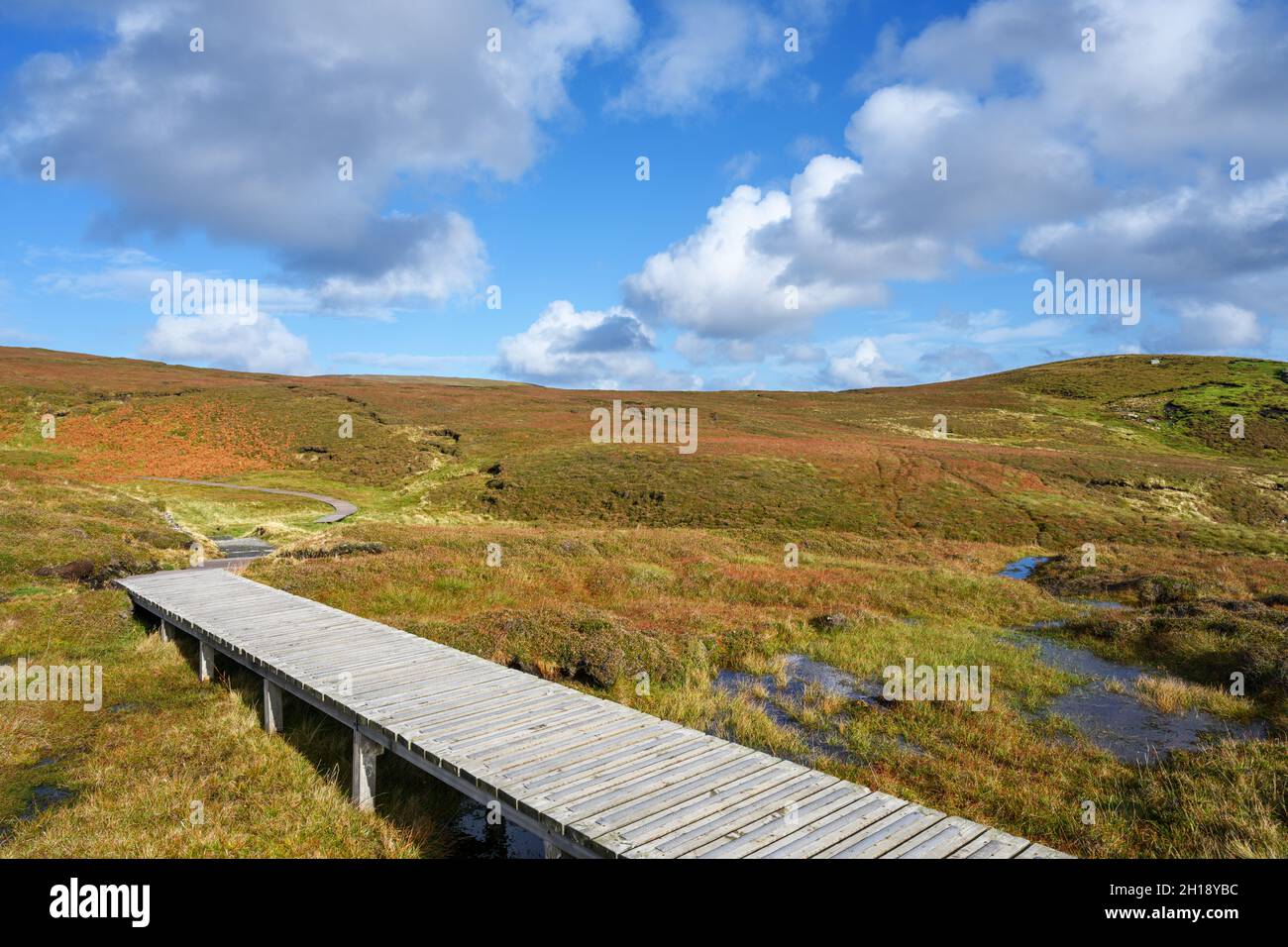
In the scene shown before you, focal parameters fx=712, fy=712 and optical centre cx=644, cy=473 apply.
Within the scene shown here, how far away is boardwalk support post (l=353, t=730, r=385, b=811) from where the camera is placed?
8.91 meters

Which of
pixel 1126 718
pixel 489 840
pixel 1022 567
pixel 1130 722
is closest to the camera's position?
pixel 489 840

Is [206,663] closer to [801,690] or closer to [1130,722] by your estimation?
[801,690]

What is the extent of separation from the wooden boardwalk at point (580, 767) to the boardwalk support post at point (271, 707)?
0.03 meters

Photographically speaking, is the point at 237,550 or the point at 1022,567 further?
the point at 1022,567

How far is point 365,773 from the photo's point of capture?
9.10 meters

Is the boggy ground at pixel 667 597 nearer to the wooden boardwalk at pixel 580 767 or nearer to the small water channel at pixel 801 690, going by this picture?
the small water channel at pixel 801 690

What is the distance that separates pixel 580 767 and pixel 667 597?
1436 centimetres

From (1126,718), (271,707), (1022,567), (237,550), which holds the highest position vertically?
(237,550)

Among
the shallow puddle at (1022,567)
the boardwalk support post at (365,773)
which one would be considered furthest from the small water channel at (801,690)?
the shallow puddle at (1022,567)

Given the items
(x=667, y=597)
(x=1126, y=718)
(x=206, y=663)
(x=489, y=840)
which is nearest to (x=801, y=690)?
(x=1126, y=718)

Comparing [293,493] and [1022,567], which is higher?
[293,493]

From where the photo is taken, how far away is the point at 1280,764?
963cm

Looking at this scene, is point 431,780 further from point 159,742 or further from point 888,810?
point 888,810
